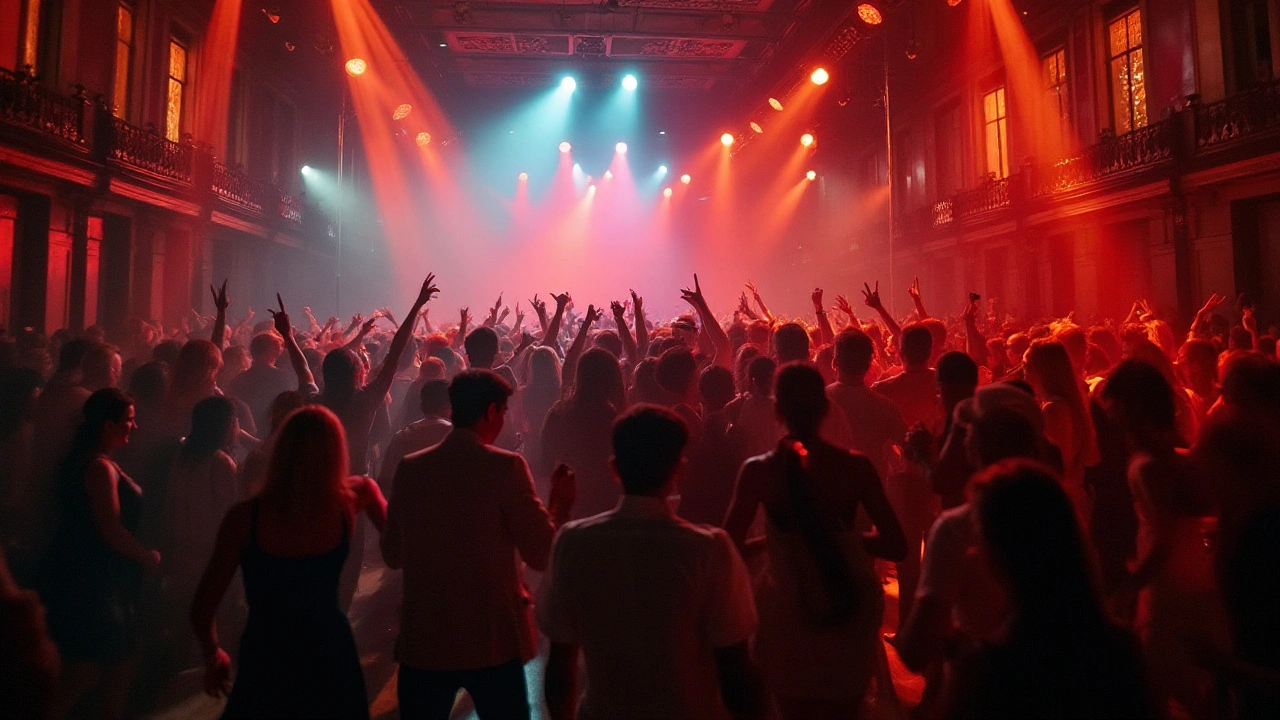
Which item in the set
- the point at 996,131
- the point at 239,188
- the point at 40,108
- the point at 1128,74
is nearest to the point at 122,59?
the point at 40,108

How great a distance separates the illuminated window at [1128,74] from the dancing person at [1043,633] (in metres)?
17.5

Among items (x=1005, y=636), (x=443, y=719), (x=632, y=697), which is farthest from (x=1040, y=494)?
(x=443, y=719)

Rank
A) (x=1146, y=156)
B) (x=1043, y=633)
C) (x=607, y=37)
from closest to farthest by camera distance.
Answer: (x=1043, y=633)
(x=1146, y=156)
(x=607, y=37)

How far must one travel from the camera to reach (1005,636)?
150 centimetres

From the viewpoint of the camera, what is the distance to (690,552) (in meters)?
1.83

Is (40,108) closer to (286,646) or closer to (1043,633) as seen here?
(286,646)

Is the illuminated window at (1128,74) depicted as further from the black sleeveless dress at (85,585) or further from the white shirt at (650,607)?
the black sleeveless dress at (85,585)

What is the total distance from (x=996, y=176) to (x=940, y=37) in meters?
4.62

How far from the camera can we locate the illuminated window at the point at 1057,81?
58.1 ft

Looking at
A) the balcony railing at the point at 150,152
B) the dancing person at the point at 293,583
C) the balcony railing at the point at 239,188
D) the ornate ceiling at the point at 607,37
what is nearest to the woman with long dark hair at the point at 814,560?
the dancing person at the point at 293,583

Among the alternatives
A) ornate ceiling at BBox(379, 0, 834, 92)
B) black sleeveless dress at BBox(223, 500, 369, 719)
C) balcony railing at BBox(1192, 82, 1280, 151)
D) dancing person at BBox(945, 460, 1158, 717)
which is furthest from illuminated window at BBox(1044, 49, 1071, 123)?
black sleeveless dress at BBox(223, 500, 369, 719)

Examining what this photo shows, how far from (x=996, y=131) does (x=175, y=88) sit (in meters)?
21.7

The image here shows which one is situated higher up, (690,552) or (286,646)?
(690,552)

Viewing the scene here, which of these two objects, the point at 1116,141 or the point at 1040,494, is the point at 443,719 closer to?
the point at 1040,494
